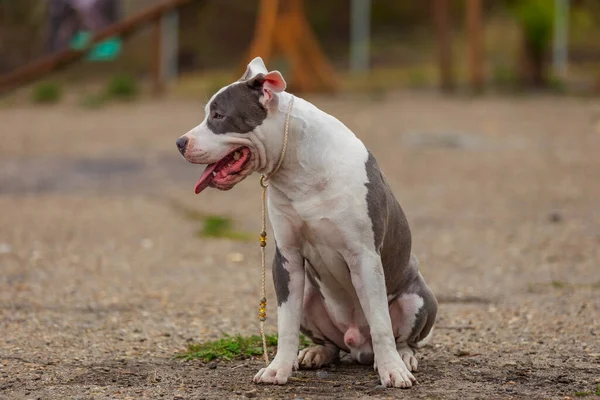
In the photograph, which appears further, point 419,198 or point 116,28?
point 116,28

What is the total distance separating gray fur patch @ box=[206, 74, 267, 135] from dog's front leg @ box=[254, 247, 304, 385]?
0.59 meters

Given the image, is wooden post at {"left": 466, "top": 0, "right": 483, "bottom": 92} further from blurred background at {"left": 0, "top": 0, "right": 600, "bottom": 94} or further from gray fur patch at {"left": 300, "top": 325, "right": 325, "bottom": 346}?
gray fur patch at {"left": 300, "top": 325, "right": 325, "bottom": 346}

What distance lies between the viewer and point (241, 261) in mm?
8719

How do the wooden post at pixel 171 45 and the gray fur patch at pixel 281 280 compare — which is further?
the wooden post at pixel 171 45

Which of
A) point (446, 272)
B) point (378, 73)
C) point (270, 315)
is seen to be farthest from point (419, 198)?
point (378, 73)

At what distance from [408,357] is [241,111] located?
1439 millimetres

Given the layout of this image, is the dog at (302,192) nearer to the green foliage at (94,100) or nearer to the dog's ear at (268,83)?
the dog's ear at (268,83)

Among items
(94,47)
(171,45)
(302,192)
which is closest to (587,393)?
(302,192)

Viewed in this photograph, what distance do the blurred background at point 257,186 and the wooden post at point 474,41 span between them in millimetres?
46

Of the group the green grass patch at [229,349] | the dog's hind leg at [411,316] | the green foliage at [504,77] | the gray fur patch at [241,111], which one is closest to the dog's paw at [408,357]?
the dog's hind leg at [411,316]

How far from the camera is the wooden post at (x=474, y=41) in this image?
68.8ft

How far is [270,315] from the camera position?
22.6 ft

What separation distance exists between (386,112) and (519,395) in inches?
584

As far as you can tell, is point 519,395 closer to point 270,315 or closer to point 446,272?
point 270,315
